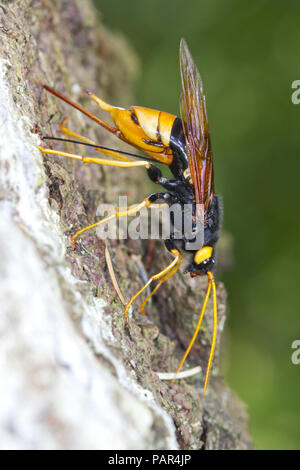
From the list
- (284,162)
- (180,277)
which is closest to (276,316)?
(284,162)

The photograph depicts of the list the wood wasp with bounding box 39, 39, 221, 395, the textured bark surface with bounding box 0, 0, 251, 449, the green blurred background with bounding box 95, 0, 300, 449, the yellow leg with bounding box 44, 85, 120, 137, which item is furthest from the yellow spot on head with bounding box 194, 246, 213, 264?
the green blurred background with bounding box 95, 0, 300, 449

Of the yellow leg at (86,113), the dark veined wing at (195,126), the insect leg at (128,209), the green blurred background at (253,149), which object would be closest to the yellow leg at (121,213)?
the insect leg at (128,209)

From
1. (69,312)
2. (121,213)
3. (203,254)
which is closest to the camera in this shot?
(69,312)

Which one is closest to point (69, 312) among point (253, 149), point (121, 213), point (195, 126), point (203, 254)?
point (121, 213)

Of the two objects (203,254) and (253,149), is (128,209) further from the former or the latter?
(253,149)

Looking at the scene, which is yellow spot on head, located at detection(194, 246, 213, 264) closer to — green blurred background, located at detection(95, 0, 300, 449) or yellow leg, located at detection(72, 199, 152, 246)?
yellow leg, located at detection(72, 199, 152, 246)

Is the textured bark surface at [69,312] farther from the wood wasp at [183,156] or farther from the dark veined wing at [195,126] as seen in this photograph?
the dark veined wing at [195,126]

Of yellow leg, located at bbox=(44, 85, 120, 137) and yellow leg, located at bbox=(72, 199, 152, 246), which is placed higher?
yellow leg, located at bbox=(44, 85, 120, 137)
